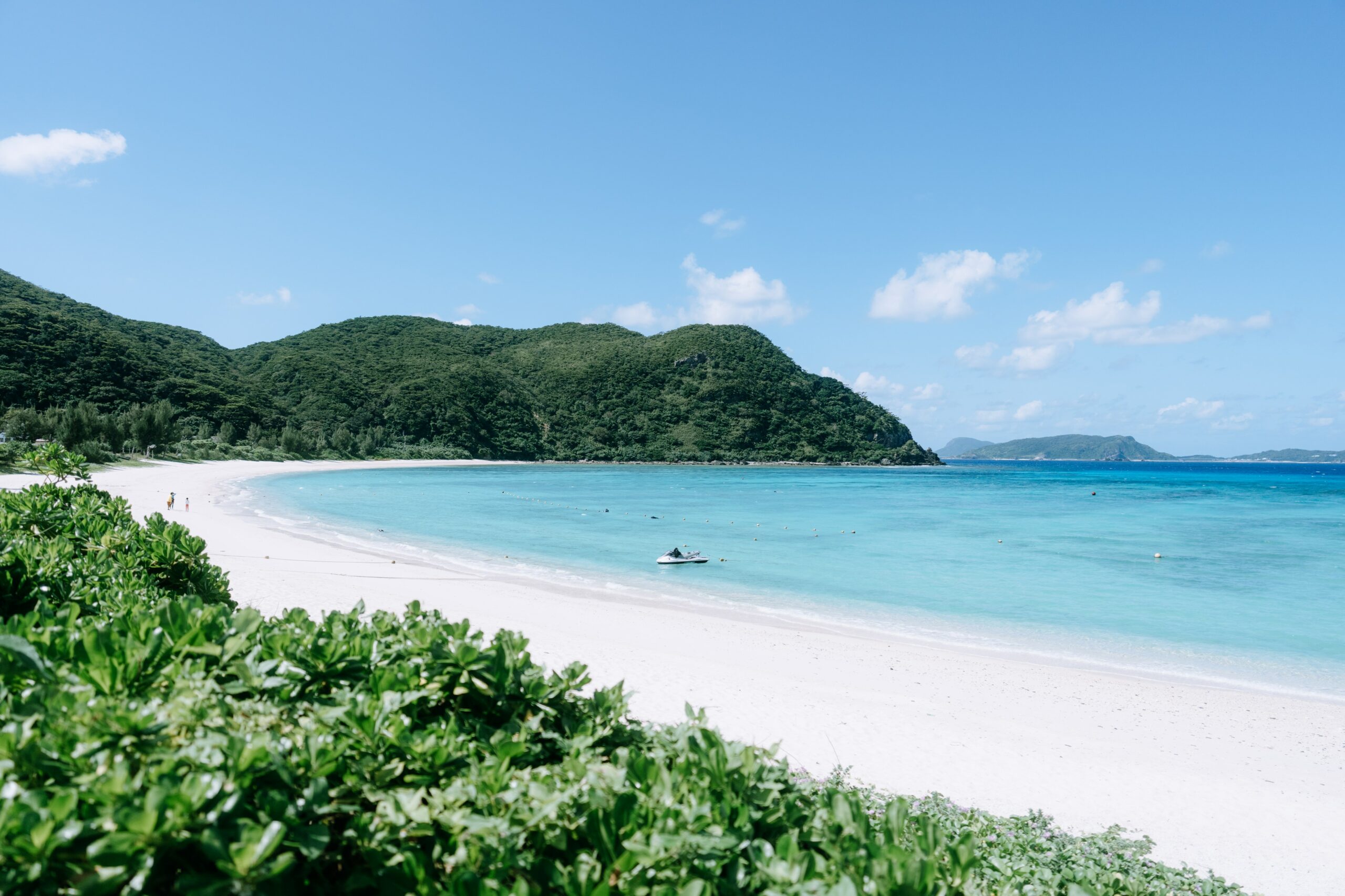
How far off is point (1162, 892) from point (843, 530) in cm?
2971

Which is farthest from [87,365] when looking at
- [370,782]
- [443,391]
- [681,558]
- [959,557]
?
[370,782]

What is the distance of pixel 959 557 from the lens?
85.0 ft

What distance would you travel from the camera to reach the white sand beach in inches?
245

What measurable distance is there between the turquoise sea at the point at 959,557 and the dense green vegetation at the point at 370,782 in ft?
44.7

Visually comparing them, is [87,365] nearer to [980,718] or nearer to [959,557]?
[959,557]

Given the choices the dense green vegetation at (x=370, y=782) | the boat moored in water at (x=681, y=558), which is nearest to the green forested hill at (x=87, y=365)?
the boat moored in water at (x=681, y=558)

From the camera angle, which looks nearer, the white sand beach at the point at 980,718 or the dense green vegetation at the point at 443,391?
the white sand beach at the point at 980,718

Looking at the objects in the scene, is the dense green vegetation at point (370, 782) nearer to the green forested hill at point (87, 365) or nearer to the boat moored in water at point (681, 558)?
the boat moored in water at point (681, 558)

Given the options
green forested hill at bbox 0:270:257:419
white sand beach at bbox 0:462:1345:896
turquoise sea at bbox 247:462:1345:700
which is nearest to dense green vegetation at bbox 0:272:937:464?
green forested hill at bbox 0:270:257:419

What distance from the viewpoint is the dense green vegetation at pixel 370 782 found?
1377 millimetres

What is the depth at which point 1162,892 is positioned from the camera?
4.04 metres

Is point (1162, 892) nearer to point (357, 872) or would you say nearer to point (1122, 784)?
point (1122, 784)

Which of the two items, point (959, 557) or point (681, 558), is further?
point (959, 557)

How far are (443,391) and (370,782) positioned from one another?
12708 cm
